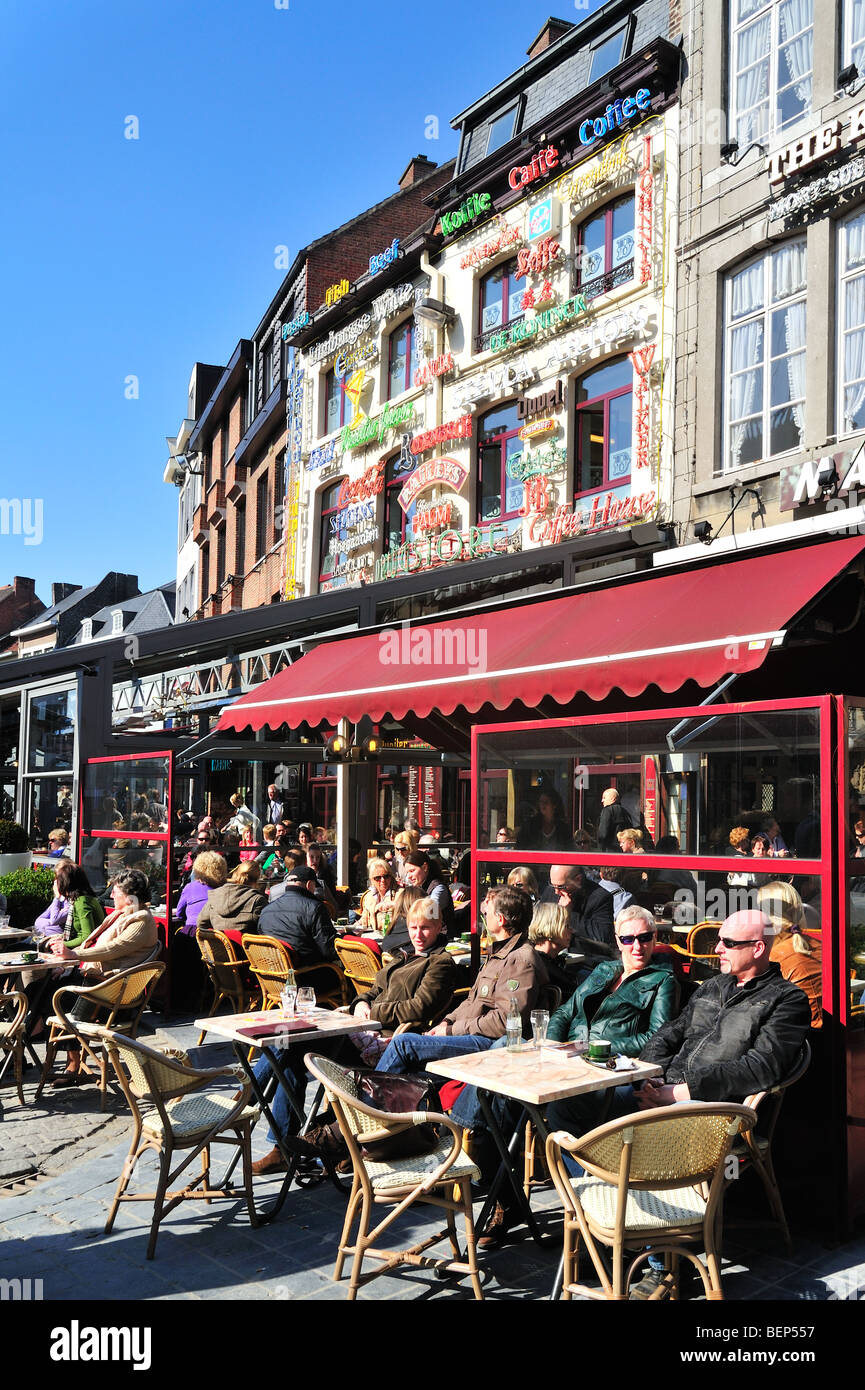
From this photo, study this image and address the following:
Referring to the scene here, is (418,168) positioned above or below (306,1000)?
above

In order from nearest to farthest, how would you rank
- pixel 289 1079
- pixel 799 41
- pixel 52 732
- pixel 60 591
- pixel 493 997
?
1. pixel 289 1079
2. pixel 493 997
3. pixel 799 41
4. pixel 52 732
5. pixel 60 591

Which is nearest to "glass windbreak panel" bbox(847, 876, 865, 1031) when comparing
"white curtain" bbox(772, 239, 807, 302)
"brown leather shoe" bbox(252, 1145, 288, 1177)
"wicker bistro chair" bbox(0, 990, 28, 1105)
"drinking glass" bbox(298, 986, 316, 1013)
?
"drinking glass" bbox(298, 986, 316, 1013)

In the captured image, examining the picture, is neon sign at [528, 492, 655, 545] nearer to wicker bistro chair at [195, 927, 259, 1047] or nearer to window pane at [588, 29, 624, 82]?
window pane at [588, 29, 624, 82]

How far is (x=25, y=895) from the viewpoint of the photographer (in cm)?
Answer: 1041

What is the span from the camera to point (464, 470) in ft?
52.8

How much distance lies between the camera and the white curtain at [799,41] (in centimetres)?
1121

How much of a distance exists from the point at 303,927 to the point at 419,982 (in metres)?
1.84

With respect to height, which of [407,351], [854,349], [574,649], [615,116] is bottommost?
[574,649]

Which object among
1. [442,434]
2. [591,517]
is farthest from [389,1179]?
[442,434]

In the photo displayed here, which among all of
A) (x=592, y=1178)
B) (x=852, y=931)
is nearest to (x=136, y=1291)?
(x=592, y=1178)

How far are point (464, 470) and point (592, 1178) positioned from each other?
1308 centimetres

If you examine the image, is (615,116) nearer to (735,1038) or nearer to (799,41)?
(799,41)
